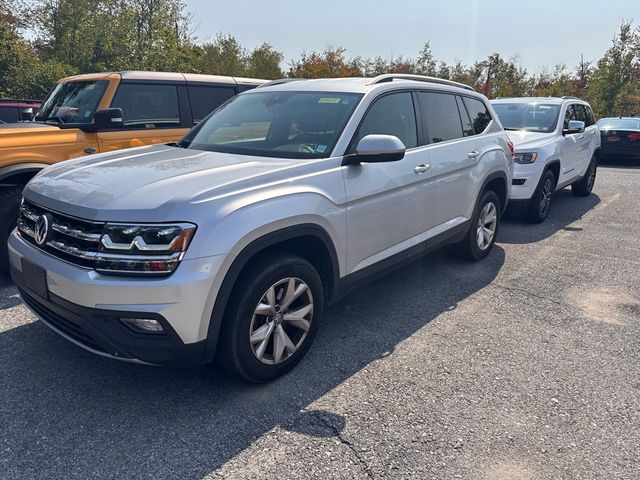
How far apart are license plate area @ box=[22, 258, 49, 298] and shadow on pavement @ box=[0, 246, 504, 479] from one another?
62cm

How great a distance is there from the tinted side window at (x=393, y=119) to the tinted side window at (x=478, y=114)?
3.93ft

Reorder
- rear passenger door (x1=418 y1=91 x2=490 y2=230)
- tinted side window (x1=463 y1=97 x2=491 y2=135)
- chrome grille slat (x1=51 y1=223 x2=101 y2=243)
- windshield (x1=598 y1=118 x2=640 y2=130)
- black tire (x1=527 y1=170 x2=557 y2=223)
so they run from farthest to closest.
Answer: windshield (x1=598 y1=118 x2=640 y2=130)
black tire (x1=527 y1=170 x2=557 y2=223)
tinted side window (x1=463 y1=97 x2=491 y2=135)
rear passenger door (x1=418 y1=91 x2=490 y2=230)
chrome grille slat (x1=51 y1=223 x2=101 y2=243)

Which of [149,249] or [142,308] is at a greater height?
[149,249]

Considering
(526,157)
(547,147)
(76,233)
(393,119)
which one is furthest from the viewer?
(547,147)

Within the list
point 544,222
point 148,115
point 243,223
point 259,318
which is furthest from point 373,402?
point 544,222

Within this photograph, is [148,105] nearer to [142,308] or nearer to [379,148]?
[379,148]

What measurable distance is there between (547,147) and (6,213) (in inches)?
263

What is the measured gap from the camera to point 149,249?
2461mm

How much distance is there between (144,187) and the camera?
2727 millimetres

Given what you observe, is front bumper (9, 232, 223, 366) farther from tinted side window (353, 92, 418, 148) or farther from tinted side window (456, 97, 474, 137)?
tinted side window (456, 97, 474, 137)

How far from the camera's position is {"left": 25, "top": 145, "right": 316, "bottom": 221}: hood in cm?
256

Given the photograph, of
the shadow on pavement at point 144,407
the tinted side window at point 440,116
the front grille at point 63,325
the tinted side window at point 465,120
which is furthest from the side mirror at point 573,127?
the front grille at point 63,325

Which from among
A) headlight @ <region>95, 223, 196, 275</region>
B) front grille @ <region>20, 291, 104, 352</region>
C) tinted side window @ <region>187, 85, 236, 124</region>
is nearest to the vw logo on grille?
front grille @ <region>20, 291, 104, 352</region>

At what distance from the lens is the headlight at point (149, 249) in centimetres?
246
